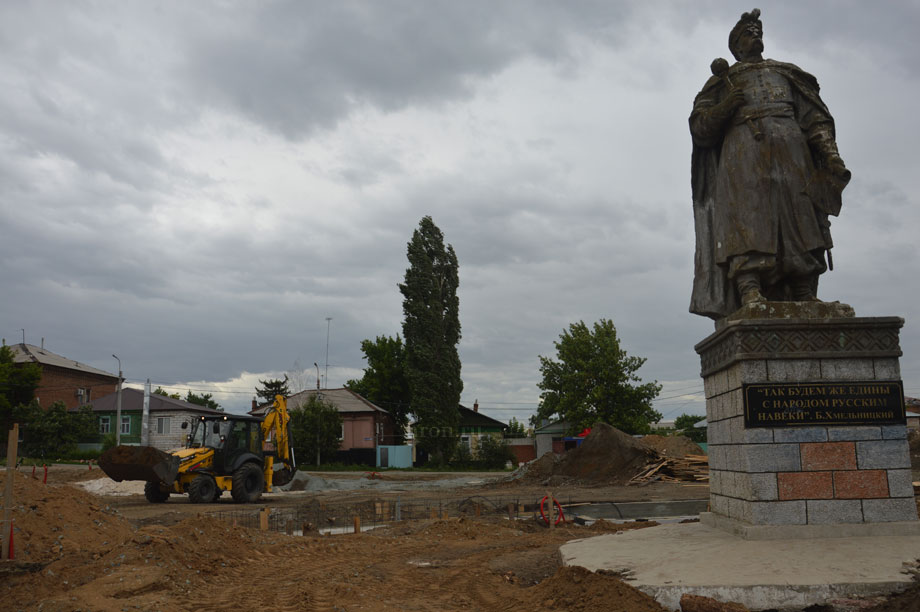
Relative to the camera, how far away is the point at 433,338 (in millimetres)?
42062

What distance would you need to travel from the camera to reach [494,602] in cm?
596

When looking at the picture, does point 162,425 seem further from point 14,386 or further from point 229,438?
point 229,438

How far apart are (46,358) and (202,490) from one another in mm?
45474

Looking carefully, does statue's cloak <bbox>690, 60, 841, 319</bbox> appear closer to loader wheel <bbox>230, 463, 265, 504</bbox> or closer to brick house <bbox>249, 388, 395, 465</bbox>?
loader wheel <bbox>230, 463, 265, 504</bbox>

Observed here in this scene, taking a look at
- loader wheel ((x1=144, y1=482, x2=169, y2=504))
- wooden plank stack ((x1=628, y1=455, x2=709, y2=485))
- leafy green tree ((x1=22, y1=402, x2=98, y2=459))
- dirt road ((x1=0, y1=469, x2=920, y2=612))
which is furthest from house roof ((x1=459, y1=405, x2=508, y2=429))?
dirt road ((x1=0, y1=469, x2=920, y2=612))

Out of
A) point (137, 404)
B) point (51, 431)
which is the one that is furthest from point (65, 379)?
point (51, 431)

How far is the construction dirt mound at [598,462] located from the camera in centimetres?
2481

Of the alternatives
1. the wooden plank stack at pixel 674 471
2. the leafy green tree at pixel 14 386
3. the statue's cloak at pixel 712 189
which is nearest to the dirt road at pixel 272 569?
the statue's cloak at pixel 712 189

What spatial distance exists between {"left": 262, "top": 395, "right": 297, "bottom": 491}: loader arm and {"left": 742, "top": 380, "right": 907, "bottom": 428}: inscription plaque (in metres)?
16.5

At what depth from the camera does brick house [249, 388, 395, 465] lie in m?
45.7

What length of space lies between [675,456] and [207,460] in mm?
16330

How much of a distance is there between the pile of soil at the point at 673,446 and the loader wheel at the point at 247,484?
14490mm

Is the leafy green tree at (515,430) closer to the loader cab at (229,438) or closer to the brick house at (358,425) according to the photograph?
the brick house at (358,425)

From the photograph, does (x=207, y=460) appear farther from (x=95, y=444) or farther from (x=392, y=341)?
(x=392, y=341)
